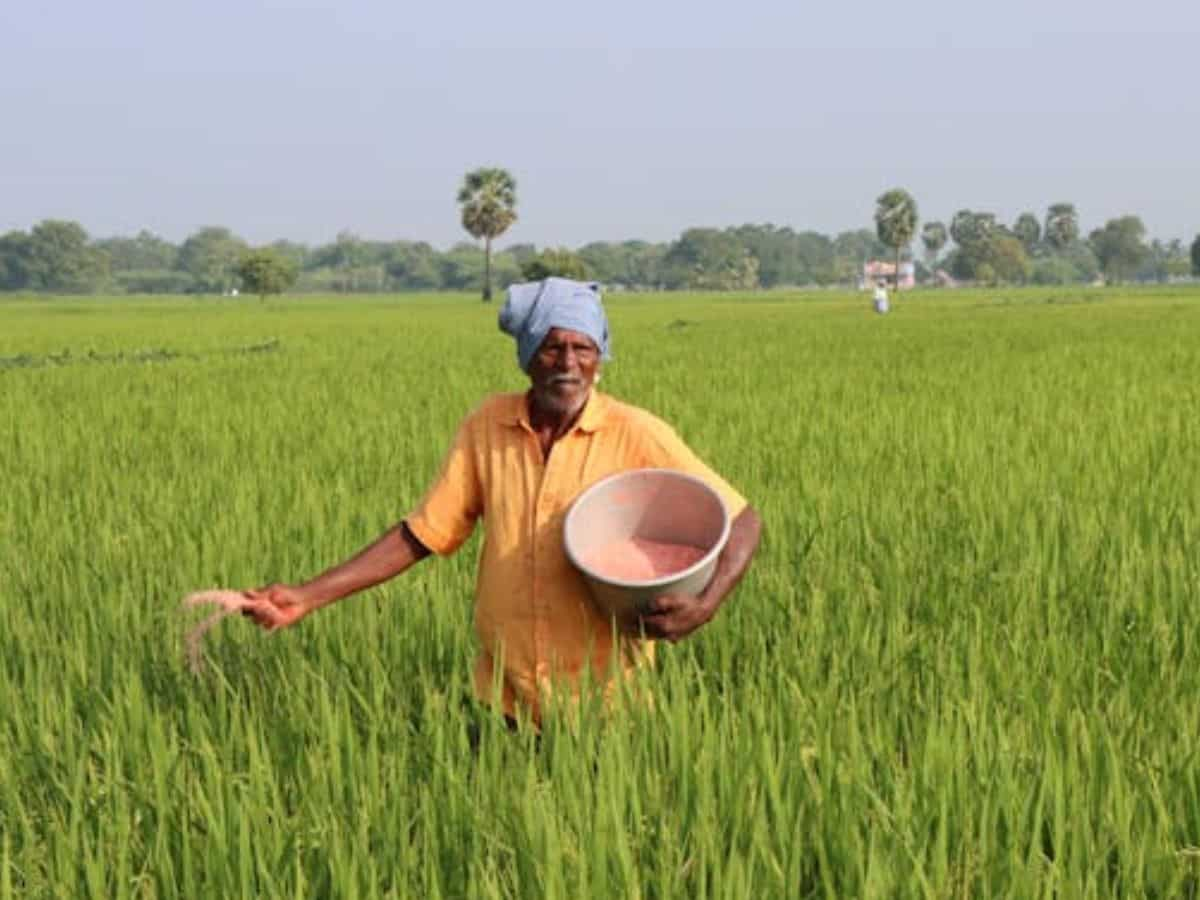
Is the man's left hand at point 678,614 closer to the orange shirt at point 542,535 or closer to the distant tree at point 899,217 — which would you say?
the orange shirt at point 542,535


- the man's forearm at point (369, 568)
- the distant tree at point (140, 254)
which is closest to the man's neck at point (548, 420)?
the man's forearm at point (369, 568)

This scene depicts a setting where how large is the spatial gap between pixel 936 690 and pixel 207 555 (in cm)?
196

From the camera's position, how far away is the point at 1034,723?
1.95m

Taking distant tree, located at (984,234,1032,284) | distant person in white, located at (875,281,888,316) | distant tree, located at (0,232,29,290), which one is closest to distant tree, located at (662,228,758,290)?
distant tree, located at (984,234,1032,284)

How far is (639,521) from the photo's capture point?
78.2 inches

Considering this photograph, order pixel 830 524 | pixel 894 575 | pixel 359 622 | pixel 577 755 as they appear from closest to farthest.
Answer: pixel 577 755 < pixel 359 622 < pixel 894 575 < pixel 830 524

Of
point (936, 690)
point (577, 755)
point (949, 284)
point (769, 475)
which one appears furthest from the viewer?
point (949, 284)

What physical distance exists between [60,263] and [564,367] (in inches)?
4612

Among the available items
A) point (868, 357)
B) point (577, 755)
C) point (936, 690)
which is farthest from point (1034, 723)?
point (868, 357)

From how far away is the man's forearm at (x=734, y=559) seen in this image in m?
1.82

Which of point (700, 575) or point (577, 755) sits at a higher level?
point (700, 575)

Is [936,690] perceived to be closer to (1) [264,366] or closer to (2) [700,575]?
(2) [700,575]

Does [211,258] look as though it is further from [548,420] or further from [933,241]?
[548,420]

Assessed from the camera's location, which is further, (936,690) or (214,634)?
(214,634)
